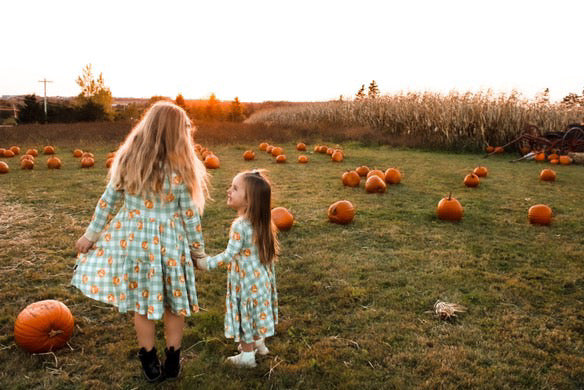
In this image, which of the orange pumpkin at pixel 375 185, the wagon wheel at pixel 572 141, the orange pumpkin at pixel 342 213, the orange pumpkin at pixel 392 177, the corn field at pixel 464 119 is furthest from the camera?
the corn field at pixel 464 119

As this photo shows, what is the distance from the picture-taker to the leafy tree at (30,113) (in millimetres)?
33531

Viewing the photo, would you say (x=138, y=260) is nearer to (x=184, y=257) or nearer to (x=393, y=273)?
(x=184, y=257)

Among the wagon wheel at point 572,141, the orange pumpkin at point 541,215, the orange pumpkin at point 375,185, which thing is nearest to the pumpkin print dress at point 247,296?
the orange pumpkin at point 541,215

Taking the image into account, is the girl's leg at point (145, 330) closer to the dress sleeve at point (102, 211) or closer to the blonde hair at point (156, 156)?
the dress sleeve at point (102, 211)

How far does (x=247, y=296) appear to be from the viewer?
2.82 meters

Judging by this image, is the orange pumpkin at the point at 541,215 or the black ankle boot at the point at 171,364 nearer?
the black ankle boot at the point at 171,364

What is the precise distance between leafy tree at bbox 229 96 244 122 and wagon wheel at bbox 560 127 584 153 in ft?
110

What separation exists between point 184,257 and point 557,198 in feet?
25.2

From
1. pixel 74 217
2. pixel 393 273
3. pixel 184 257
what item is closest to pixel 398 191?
pixel 393 273

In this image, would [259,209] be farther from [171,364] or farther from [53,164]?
[53,164]

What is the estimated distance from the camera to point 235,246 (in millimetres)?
2746

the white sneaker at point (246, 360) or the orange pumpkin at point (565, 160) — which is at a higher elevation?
the orange pumpkin at point (565, 160)

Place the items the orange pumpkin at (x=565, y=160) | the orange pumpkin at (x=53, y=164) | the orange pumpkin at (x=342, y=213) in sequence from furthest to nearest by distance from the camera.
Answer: the orange pumpkin at (x=565, y=160)
the orange pumpkin at (x=53, y=164)
the orange pumpkin at (x=342, y=213)

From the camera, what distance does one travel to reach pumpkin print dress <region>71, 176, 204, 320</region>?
2.58 meters
